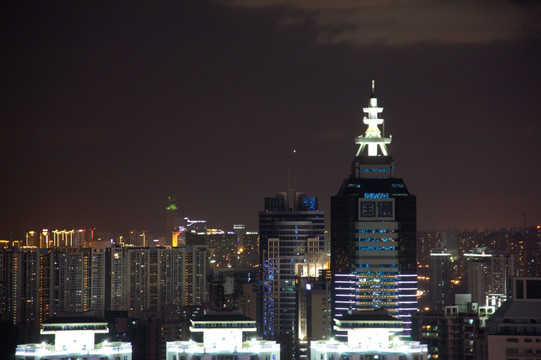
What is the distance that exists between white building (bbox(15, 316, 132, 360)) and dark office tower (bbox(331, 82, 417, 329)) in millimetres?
15641

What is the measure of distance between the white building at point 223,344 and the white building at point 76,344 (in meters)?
0.92

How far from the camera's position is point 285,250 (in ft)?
153

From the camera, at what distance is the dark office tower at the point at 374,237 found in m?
36.9

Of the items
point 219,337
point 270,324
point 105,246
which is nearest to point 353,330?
point 219,337

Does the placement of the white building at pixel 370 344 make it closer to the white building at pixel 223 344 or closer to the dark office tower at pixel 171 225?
the white building at pixel 223 344

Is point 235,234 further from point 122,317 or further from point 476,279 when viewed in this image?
point 122,317

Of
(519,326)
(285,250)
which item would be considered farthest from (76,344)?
(285,250)

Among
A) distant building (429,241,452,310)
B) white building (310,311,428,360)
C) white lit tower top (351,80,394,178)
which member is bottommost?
white building (310,311,428,360)

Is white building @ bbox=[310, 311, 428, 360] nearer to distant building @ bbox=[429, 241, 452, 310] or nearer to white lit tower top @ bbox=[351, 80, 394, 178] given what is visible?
white lit tower top @ bbox=[351, 80, 394, 178]

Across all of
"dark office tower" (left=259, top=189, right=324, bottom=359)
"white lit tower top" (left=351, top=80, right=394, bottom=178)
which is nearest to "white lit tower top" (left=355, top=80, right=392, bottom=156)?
"white lit tower top" (left=351, top=80, right=394, bottom=178)

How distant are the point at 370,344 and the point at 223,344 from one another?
239 centimetres

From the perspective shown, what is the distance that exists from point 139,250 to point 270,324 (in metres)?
5.44

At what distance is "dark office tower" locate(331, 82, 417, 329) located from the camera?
36.9 meters

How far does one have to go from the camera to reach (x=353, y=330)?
22.2m
